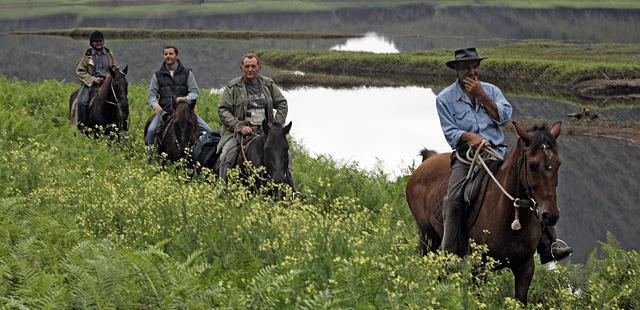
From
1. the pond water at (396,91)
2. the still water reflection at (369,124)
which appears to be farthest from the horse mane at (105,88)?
the still water reflection at (369,124)

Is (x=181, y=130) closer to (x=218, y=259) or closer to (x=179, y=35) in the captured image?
(x=218, y=259)

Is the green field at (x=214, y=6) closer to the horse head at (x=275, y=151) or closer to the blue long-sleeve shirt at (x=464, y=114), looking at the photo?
the horse head at (x=275, y=151)

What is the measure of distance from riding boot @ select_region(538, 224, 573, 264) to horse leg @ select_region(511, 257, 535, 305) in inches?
12.5

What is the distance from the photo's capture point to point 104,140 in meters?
20.1

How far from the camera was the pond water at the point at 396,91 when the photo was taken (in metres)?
25.3

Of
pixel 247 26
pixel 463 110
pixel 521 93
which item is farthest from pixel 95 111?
pixel 247 26

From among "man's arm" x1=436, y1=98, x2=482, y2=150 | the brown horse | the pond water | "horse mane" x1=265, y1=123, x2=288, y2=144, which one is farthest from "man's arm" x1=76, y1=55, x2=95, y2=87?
"man's arm" x1=436, y1=98, x2=482, y2=150

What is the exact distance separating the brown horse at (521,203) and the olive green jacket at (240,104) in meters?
4.80

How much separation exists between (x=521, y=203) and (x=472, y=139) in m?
1.24

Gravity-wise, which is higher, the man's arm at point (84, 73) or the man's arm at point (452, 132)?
the man's arm at point (452, 132)

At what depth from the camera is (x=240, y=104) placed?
15.3 metres

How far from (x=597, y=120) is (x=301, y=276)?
100ft

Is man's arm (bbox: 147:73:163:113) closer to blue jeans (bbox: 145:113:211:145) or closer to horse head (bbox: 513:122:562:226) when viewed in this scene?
blue jeans (bbox: 145:113:211:145)

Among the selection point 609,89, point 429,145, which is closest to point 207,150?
point 429,145
